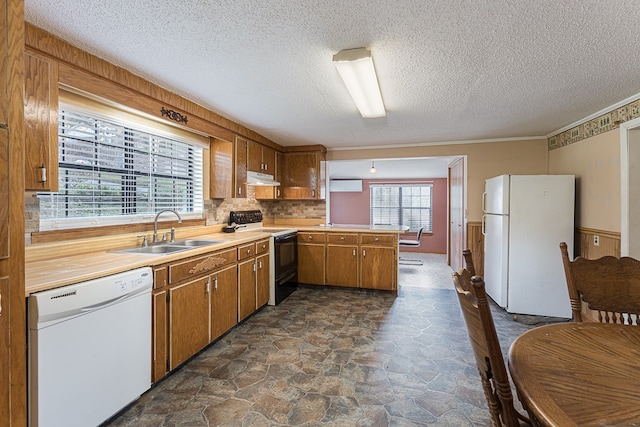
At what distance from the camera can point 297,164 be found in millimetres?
4879

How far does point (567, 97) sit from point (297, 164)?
3372 millimetres

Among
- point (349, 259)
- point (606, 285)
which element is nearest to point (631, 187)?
point (606, 285)

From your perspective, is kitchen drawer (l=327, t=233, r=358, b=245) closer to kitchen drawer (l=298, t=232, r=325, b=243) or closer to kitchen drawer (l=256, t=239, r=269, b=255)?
kitchen drawer (l=298, t=232, r=325, b=243)

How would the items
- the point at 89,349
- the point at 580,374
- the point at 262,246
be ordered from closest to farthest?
the point at 580,374, the point at 89,349, the point at 262,246

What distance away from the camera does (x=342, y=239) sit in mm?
4254

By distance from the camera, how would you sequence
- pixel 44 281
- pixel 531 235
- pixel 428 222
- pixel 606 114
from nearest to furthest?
pixel 44 281 < pixel 606 114 < pixel 531 235 < pixel 428 222

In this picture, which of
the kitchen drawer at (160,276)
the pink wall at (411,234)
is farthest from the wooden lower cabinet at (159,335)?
the pink wall at (411,234)

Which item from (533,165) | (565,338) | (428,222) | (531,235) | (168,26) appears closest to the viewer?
(565,338)

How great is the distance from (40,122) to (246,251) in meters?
1.87

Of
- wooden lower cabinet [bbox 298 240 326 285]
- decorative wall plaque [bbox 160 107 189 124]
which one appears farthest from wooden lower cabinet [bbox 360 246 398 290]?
decorative wall plaque [bbox 160 107 189 124]

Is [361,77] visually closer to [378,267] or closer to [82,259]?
[82,259]

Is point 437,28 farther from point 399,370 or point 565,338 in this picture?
point 399,370

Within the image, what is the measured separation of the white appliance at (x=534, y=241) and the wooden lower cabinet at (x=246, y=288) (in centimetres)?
279

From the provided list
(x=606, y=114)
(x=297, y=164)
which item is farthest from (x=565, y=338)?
(x=297, y=164)
